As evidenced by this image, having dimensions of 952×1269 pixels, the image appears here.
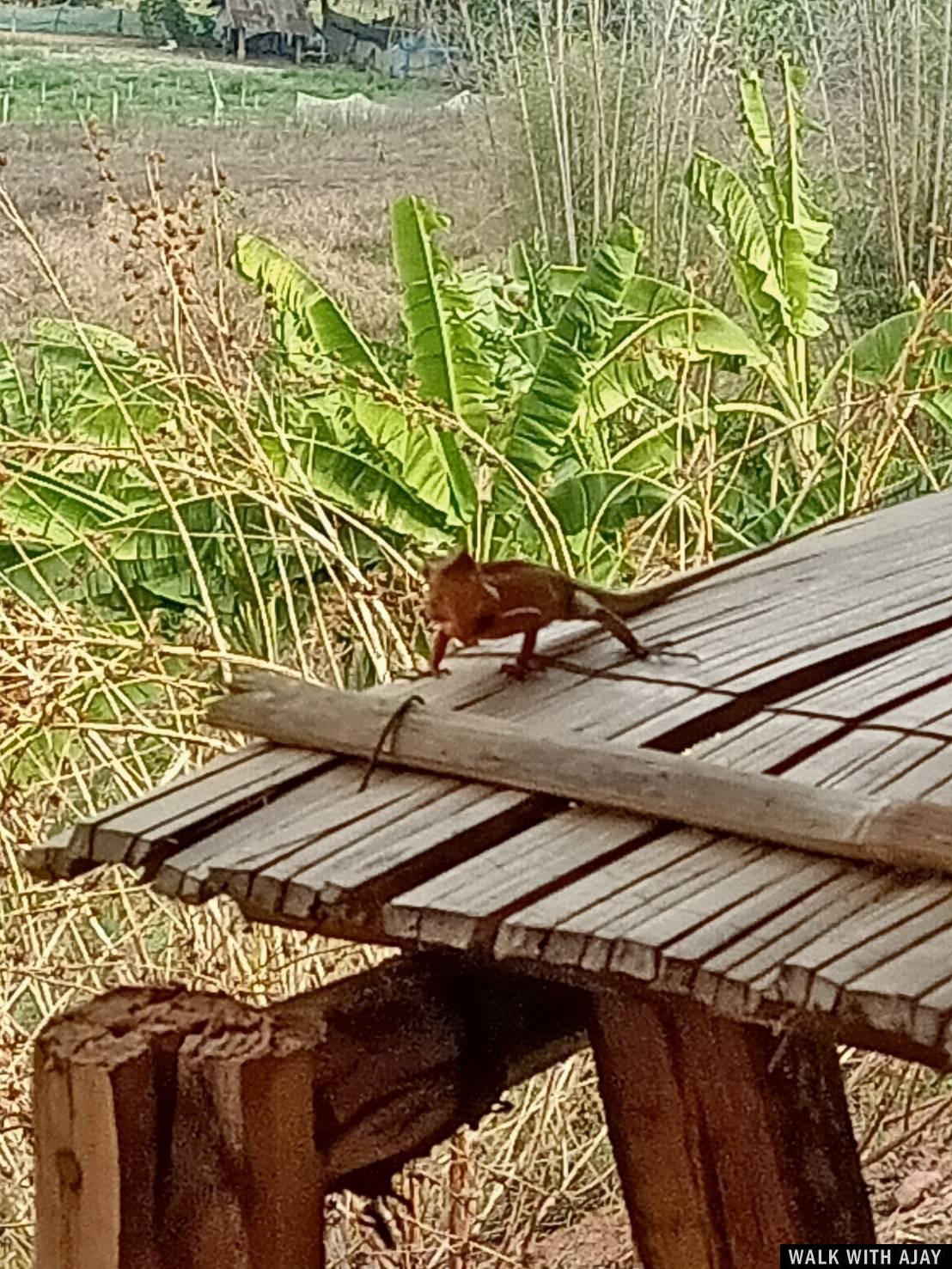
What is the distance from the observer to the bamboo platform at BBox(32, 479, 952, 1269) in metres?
0.72

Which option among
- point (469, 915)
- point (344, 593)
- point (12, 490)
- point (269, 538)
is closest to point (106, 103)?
point (12, 490)

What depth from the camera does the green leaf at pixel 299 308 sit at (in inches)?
107

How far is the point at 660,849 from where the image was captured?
834mm

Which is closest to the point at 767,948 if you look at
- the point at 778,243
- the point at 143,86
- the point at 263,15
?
the point at 143,86

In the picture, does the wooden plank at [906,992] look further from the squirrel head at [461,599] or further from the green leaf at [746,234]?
the green leaf at [746,234]

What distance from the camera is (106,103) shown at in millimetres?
2678

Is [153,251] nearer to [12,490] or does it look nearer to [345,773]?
[12,490]

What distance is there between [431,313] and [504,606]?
1.66 meters

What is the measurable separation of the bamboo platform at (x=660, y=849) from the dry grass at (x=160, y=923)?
657 mm

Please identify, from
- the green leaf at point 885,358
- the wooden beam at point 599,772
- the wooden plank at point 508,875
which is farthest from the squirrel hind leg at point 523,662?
the green leaf at point 885,358

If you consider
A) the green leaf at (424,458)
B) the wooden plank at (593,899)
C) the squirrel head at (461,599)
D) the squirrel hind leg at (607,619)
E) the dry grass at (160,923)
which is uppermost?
the squirrel head at (461,599)

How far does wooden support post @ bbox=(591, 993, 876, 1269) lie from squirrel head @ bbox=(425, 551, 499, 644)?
23 centimetres

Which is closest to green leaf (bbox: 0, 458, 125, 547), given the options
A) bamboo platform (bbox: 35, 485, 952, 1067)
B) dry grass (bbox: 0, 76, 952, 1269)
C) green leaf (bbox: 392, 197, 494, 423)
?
dry grass (bbox: 0, 76, 952, 1269)

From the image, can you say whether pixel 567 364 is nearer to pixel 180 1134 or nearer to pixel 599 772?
pixel 599 772
